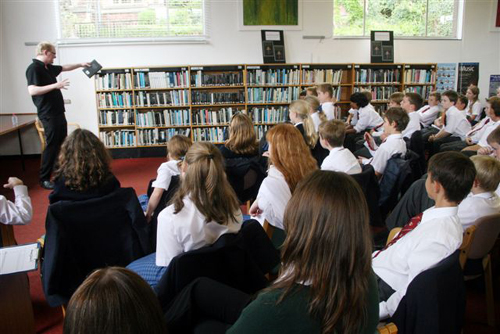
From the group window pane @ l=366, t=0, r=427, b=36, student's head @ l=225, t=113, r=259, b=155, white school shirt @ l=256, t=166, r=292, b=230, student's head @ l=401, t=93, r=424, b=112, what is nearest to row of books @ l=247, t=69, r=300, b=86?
window pane @ l=366, t=0, r=427, b=36

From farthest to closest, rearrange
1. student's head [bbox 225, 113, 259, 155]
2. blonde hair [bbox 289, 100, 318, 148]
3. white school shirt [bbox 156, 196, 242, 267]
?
1. blonde hair [bbox 289, 100, 318, 148]
2. student's head [bbox 225, 113, 259, 155]
3. white school shirt [bbox 156, 196, 242, 267]

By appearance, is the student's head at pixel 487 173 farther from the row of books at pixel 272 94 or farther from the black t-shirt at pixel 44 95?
the row of books at pixel 272 94

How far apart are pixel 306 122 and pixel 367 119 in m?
2.31

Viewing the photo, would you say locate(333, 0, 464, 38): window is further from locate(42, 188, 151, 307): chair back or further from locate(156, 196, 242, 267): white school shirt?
locate(156, 196, 242, 267): white school shirt

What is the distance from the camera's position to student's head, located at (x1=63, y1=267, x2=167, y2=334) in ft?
2.77

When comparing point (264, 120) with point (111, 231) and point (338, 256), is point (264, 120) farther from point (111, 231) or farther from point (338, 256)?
point (338, 256)

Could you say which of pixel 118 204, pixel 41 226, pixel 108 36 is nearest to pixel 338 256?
pixel 118 204

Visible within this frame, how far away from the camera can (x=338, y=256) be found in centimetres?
104

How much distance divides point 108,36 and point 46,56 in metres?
2.62

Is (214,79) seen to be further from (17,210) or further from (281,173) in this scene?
(17,210)

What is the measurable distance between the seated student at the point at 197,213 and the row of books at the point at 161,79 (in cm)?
582

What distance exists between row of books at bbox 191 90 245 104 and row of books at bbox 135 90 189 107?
166 millimetres

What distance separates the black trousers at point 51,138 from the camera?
5172 millimetres

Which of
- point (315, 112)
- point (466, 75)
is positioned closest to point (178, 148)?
point (315, 112)
